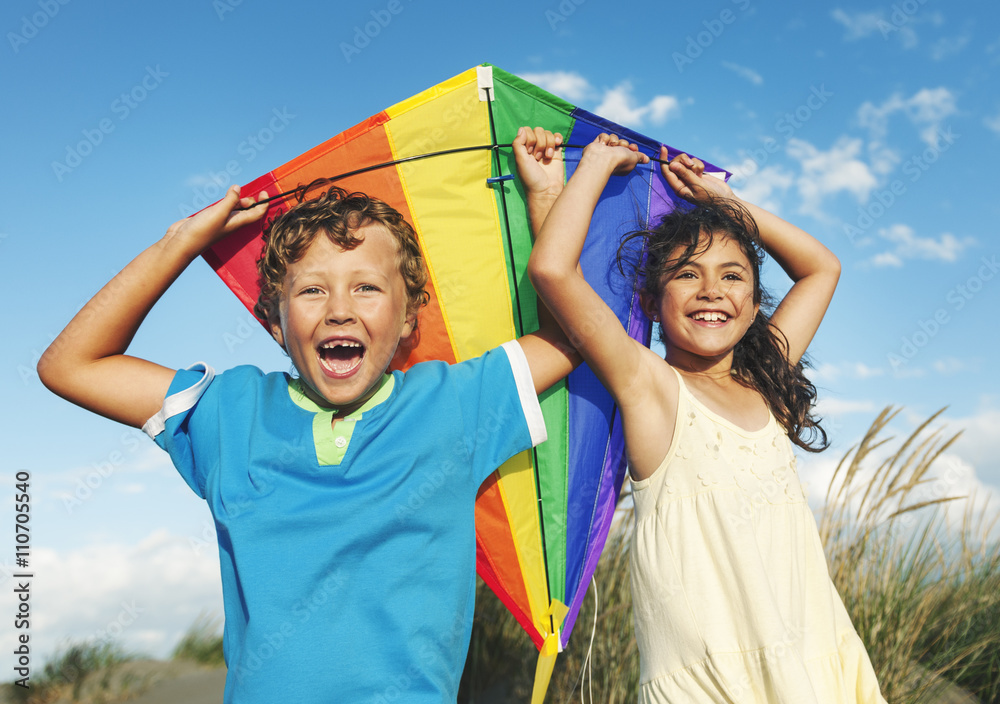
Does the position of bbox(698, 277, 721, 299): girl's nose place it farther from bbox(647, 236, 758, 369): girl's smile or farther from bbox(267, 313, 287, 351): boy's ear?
bbox(267, 313, 287, 351): boy's ear

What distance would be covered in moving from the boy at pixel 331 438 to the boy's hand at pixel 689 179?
24.5 inches

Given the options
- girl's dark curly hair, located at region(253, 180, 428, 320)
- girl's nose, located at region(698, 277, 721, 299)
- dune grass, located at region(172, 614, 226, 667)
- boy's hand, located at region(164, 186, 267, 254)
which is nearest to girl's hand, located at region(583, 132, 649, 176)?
girl's nose, located at region(698, 277, 721, 299)

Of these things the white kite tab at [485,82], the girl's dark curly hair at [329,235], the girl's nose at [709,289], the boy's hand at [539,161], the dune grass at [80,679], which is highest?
the white kite tab at [485,82]

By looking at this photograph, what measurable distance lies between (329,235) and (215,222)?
18.0 inches

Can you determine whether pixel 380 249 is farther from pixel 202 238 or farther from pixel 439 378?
pixel 202 238

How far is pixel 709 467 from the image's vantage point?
7.50 feet

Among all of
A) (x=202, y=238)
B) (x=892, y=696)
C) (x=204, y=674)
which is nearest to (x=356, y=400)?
(x=202, y=238)

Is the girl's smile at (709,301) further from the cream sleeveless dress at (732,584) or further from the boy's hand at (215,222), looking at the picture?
the boy's hand at (215,222)

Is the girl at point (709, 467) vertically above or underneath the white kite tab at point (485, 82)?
underneath

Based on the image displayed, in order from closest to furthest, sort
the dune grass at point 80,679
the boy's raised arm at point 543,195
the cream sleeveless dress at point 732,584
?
the cream sleeveless dress at point 732,584, the boy's raised arm at point 543,195, the dune grass at point 80,679

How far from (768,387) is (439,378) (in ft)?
4.26

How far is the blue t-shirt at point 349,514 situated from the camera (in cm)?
191

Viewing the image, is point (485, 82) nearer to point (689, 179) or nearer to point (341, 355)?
point (689, 179)

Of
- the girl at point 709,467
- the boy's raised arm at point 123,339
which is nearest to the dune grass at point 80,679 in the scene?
the boy's raised arm at point 123,339
